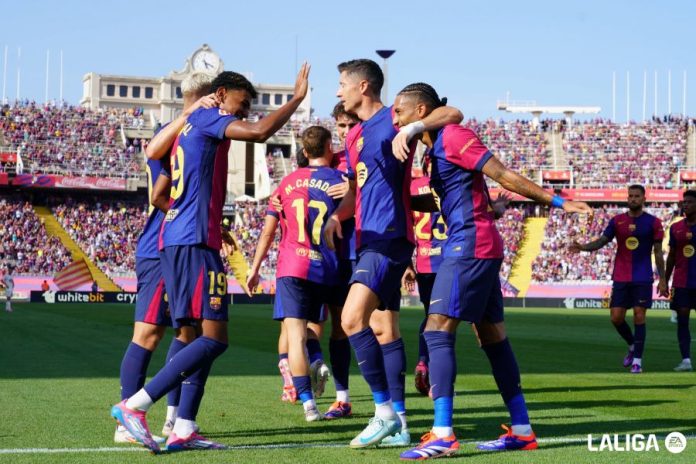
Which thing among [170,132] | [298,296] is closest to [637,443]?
[298,296]

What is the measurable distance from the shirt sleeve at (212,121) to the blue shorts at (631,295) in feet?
27.7

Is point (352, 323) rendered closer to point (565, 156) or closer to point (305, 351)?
point (305, 351)

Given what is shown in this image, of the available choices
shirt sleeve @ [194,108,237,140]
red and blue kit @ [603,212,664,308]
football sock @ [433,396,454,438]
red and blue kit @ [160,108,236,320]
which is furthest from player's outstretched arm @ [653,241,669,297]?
shirt sleeve @ [194,108,237,140]

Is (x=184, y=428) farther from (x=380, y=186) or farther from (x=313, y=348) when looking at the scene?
(x=313, y=348)

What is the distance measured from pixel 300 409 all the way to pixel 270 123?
351cm

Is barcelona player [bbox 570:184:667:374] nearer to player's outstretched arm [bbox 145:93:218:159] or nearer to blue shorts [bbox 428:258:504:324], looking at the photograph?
blue shorts [bbox 428:258:504:324]

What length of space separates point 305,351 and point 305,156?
1917 millimetres

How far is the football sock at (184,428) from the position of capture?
651 cm

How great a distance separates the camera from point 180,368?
6367 mm

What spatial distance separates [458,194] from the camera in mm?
6621

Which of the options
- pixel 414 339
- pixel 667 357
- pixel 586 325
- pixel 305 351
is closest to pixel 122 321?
pixel 414 339

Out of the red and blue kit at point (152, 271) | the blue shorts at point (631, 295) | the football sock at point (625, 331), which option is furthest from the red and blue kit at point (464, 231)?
the football sock at point (625, 331)

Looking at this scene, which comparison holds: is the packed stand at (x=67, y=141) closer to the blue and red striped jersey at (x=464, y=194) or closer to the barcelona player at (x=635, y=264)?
the barcelona player at (x=635, y=264)

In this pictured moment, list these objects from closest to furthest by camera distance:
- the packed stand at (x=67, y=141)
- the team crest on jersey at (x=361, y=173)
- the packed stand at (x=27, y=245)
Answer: the team crest on jersey at (x=361, y=173) → the packed stand at (x=27, y=245) → the packed stand at (x=67, y=141)
